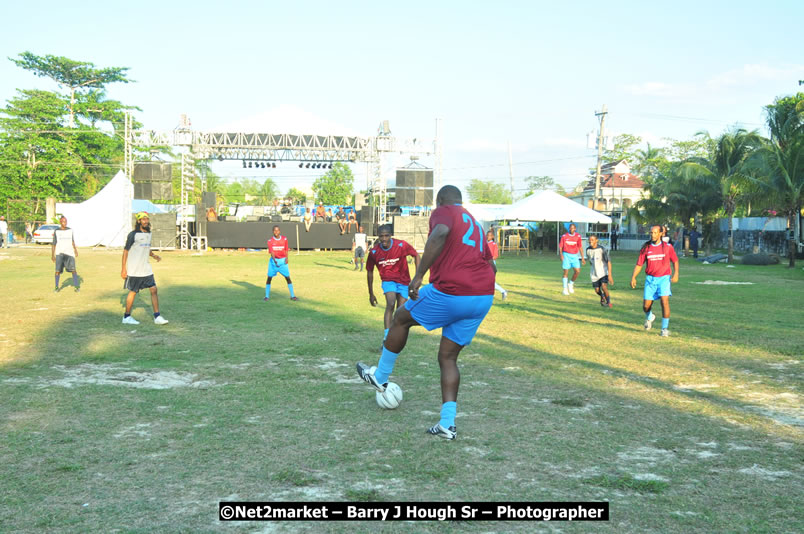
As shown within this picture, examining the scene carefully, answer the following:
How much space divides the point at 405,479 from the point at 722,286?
1711cm

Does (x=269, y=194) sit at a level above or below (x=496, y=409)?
above

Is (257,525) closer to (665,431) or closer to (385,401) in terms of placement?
(385,401)

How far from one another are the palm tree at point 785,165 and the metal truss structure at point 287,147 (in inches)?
619

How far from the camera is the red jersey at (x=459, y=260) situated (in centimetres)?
500

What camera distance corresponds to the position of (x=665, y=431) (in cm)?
521

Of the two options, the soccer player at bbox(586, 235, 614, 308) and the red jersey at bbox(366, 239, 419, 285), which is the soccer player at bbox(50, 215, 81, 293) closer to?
the red jersey at bbox(366, 239, 419, 285)

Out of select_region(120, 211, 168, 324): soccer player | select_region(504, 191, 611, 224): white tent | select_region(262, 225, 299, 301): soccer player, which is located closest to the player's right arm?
select_region(120, 211, 168, 324): soccer player

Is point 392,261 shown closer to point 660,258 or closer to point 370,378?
point 370,378

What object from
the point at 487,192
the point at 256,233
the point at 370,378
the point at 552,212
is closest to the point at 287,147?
the point at 256,233

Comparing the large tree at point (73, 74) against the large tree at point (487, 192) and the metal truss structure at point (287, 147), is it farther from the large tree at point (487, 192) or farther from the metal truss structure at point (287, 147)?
the large tree at point (487, 192)

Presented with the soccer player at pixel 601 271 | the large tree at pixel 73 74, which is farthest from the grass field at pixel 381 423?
the large tree at pixel 73 74

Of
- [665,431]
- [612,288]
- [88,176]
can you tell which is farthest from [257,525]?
[88,176]

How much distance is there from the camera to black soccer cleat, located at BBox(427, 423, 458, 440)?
A: 489cm

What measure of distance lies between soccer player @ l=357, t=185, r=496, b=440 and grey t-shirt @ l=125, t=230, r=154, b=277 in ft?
22.5
